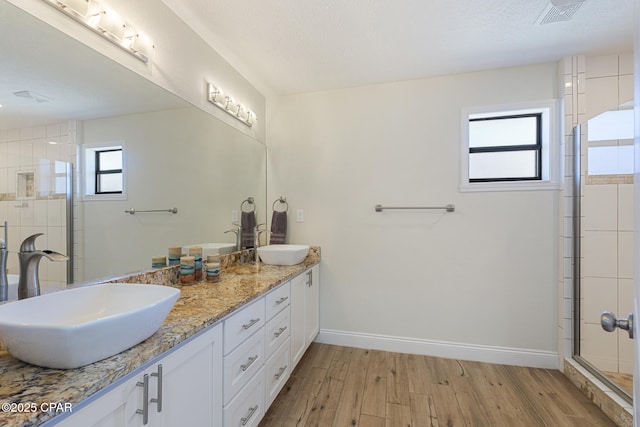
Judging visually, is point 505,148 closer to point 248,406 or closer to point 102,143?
point 248,406

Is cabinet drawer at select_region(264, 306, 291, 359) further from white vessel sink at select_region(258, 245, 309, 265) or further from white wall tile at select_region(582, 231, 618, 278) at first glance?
white wall tile at select_region(582, 231, 618, 278)

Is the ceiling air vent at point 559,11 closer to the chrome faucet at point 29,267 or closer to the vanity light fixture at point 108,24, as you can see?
the vanity light fixture at point 108,24

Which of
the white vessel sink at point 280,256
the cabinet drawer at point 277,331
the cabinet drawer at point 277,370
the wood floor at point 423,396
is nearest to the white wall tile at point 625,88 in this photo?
the wood floor at point 423,396

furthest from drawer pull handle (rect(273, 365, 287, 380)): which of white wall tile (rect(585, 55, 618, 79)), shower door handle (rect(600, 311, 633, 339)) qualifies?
white wall tile (rect(585, 55, 618, 79))

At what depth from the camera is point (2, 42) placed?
2.99 ft

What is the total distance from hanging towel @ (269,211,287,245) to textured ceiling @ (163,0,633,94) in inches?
48.6

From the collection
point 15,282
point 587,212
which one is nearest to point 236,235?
point 15,282

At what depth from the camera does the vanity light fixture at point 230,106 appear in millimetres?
1954

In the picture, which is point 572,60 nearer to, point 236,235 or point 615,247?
point 615,247

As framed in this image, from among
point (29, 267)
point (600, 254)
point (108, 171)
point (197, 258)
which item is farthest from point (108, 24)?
point (600, 254)

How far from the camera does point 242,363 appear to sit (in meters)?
1.30

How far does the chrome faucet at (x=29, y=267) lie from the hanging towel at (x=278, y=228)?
172 centimetres

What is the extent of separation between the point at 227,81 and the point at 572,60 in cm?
258

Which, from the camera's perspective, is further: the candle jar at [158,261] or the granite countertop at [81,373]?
the candle jar at [158,261]
